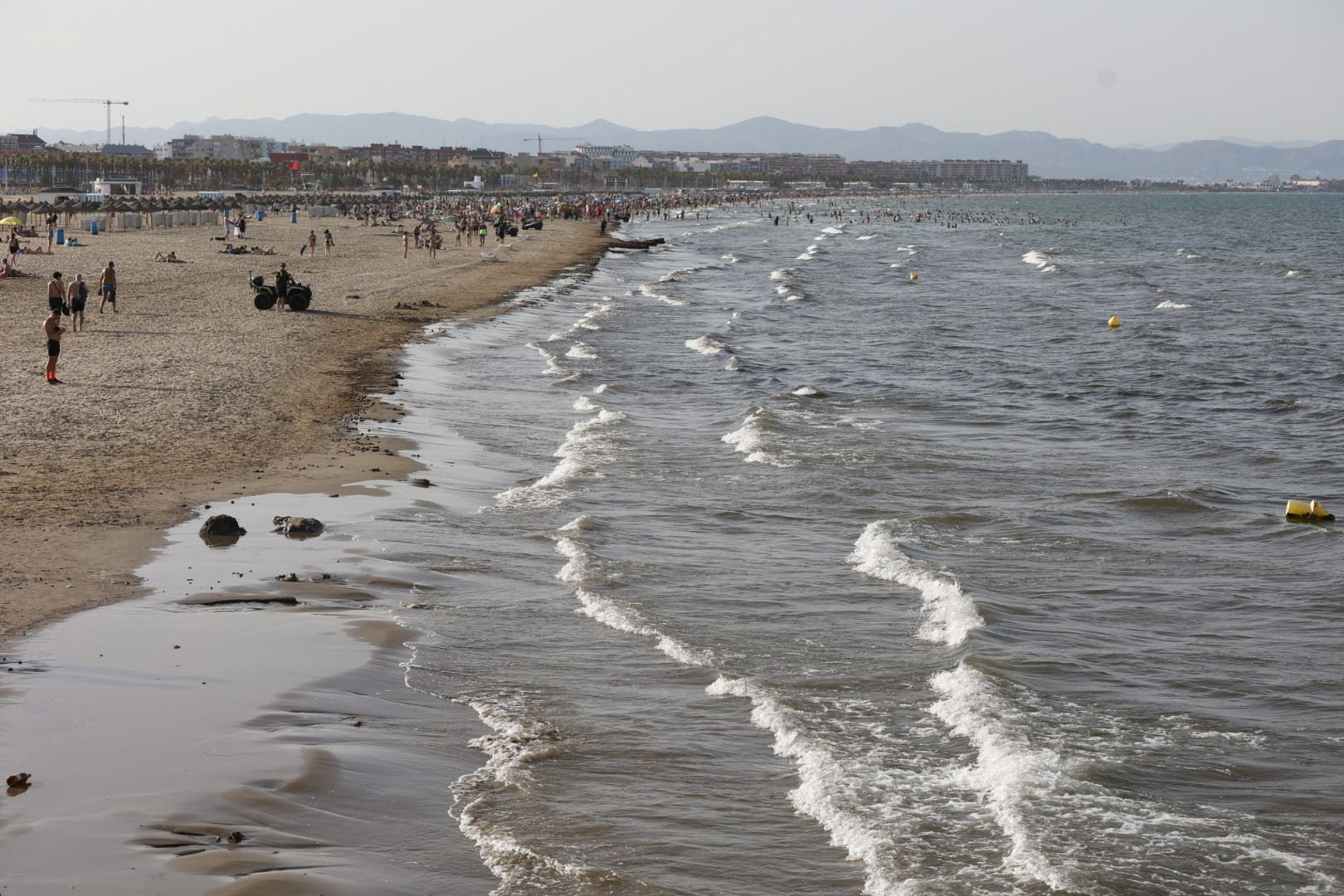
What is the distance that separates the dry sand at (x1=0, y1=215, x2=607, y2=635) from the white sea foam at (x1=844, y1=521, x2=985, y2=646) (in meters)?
6.77

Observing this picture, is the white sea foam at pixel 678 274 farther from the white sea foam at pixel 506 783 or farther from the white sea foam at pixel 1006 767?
the white sea foam at pixel 506 783

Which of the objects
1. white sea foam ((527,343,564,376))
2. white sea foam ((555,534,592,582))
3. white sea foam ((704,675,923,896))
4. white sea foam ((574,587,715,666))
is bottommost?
white sea foam ((704,675,923,896))

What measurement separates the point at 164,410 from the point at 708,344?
19395mm

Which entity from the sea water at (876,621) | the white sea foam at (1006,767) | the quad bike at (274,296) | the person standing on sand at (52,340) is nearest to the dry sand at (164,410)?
the person standing on sand at (52,340)

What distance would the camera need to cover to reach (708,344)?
128 feet

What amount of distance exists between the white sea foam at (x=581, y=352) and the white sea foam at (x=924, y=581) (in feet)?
59.8

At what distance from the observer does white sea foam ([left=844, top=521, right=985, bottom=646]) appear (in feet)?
44.3

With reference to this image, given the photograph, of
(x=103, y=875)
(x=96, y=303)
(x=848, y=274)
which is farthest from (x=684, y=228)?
(x=103, y=875)

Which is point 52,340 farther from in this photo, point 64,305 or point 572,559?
point 572,559

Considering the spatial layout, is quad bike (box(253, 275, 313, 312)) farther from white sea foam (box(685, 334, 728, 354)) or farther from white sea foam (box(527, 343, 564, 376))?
white sea foam (box(685, 334, 728, 354))

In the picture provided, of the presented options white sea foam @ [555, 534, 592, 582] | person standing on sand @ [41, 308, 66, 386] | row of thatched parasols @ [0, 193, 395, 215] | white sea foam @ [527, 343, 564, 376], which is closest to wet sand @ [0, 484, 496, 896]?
white sea foam @ [555, 534, 592, 582]

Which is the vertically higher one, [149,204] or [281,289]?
[149,204]

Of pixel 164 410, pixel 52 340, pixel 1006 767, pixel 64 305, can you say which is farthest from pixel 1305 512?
pixel 64 305

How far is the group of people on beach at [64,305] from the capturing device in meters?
23.5
